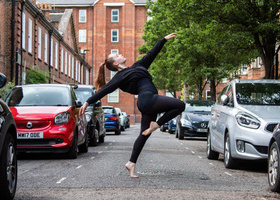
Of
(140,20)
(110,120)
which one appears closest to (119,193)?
(110,120)

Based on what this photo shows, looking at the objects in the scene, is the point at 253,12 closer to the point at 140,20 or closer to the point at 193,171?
the point at 193,171

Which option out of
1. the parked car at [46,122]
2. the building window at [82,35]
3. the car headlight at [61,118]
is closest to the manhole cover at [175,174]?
the parked car at [46,122]

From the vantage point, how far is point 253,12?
19828 mm

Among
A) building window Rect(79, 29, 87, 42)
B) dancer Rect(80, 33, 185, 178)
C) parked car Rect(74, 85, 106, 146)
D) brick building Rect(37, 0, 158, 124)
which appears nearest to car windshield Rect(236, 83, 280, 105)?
dancer Rect(80, 33, 185, 178)

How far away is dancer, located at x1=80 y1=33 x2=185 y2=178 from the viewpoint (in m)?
6.53

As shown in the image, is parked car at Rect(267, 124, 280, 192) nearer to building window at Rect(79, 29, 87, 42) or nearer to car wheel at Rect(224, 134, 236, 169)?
car wheel at Rect(224, 134, 236, 169)

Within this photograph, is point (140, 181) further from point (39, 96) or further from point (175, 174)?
point (39, 96)

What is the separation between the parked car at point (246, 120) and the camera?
8.81 meters

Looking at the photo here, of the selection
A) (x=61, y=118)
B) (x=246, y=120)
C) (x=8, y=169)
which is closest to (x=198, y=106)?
(x=61, y=118)

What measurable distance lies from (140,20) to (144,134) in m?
69.8

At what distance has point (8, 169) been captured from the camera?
545cm

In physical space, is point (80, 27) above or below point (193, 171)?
above

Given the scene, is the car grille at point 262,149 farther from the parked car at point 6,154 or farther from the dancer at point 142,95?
the parked car at point 6,154

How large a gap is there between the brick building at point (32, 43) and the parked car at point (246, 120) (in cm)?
1659
